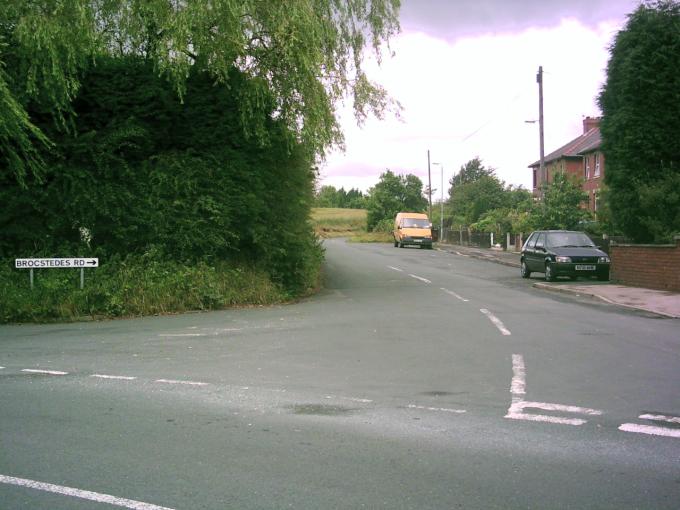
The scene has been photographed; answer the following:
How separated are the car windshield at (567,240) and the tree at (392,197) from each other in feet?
179

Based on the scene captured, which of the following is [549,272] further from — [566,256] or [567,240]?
[567,240]

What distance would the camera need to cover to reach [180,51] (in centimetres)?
1388

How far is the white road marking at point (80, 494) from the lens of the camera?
13.0 ft

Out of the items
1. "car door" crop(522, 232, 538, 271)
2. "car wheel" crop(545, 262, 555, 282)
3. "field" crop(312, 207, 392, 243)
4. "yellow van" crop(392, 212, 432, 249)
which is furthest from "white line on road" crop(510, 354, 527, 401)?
"field" crop(312, 207, 392, 243)

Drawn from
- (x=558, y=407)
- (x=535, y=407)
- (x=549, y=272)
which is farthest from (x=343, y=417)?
(x=549, y=272)

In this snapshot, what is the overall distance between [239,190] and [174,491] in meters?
11.5

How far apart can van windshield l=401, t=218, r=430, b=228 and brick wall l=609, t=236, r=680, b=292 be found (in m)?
28.3

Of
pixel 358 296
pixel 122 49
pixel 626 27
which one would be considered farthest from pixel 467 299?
pixel 626 27

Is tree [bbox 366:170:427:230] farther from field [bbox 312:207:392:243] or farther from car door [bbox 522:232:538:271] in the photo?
car door [bbox 522:232:538:271]

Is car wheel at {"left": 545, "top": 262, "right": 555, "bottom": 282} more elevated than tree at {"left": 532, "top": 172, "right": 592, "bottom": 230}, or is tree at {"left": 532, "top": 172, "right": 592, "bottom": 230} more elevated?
tree at {"left": 532, "top": 172, "right": 592, "bottom": 230}

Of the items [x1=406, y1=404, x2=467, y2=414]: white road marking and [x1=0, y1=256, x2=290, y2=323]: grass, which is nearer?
[x1=406, y1=404, x2=467, y2=414]: white road marking

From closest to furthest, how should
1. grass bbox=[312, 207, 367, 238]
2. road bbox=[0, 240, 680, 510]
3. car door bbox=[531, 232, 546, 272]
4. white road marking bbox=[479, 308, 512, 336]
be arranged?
road bbox=[0, 240, 680, 510]
white road marking bbox=[479, 308, 512, 336]
car door bbox=[531, 232, 546, 272]
grass bbox=[312, 207, 367, 238]

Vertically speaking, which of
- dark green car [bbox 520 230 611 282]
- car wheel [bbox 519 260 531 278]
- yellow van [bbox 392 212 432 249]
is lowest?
car wheel [bbox 519 260 531 278]

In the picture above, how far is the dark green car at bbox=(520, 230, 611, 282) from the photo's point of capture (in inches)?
811
